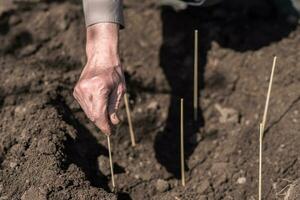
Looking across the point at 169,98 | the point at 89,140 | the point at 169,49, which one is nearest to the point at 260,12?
the point at 169,49

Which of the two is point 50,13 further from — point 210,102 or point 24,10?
point 210,102

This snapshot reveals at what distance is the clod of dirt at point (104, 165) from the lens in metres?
2.05

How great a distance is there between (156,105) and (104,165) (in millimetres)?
412

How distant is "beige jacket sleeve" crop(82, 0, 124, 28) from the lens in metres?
1.70

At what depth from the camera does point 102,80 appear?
1.58m

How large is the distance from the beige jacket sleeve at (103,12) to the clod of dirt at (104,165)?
57 cm

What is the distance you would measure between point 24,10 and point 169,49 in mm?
723

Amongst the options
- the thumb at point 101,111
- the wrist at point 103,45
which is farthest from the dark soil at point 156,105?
the wrist at point 103,45

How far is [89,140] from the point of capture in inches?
84.4

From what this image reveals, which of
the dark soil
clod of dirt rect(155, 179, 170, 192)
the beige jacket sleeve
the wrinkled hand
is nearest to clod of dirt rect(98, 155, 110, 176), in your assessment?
the dark soil

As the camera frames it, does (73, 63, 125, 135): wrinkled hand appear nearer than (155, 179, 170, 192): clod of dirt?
Yes

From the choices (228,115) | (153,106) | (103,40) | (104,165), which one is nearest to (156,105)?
(153,106)

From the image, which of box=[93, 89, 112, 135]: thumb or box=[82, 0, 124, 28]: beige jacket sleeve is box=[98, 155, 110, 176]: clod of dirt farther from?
box=[82, 0, 124, 28]: beige jacket sleeve

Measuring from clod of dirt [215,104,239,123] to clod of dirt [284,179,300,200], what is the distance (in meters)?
0.47
